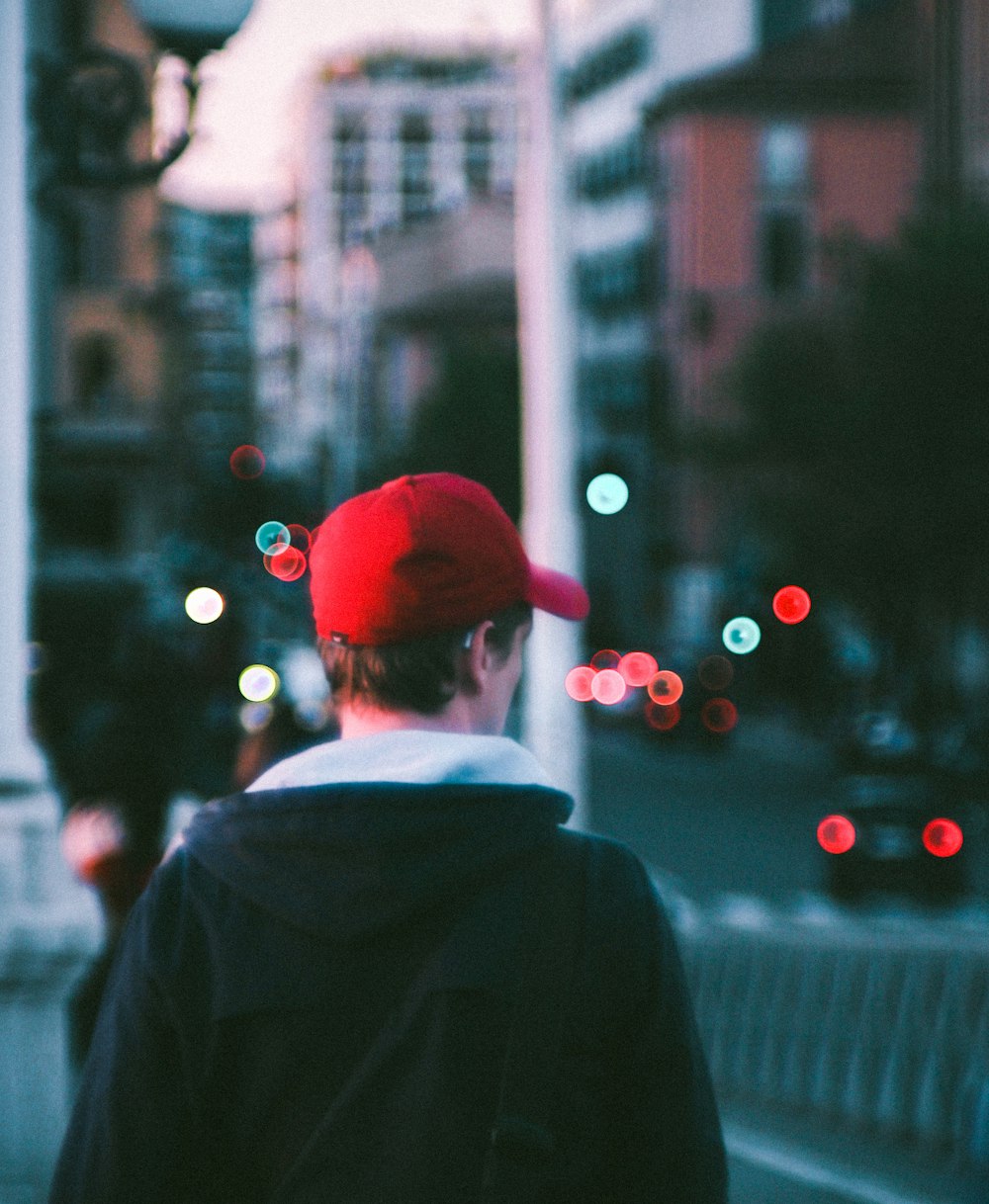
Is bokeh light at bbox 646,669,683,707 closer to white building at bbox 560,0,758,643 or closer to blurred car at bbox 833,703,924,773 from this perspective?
blurred car at bbox 833,703,924,773

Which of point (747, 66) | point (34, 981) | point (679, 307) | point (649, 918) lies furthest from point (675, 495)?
point (649, 918)

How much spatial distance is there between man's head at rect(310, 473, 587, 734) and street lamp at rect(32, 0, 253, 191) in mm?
4032

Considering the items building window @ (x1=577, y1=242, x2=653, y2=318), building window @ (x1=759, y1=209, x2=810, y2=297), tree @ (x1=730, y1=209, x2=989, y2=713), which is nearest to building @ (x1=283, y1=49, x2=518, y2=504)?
building window @ (x1=577, y1=242, x2=653, y2=318)

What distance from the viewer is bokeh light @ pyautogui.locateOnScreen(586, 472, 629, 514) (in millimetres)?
11719

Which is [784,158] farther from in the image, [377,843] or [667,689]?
[377,843]

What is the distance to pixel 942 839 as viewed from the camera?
16.4m

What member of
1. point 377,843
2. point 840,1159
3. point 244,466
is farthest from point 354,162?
point 377,843

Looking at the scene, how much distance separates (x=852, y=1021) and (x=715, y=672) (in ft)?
106

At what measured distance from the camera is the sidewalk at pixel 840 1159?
651 cm

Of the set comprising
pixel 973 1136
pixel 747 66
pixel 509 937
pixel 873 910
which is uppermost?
pixel 747 66

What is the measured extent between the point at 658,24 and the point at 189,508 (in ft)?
58.9

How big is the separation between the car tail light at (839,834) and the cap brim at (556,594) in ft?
48.1

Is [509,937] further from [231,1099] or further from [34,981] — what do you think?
[34,981]

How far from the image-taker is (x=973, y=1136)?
15.1ft
